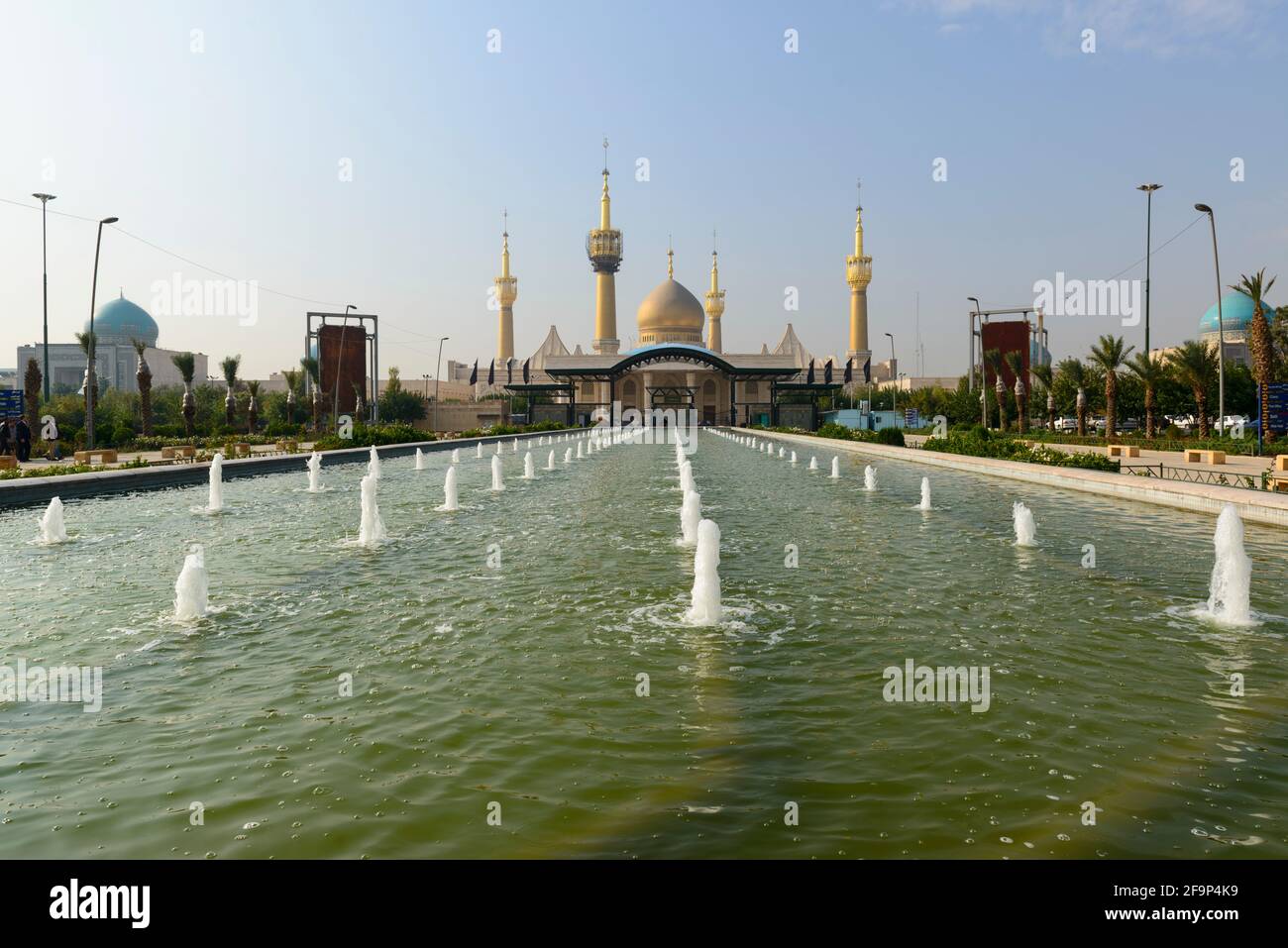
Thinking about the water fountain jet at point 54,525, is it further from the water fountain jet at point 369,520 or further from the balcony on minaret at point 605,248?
the balcony on minaret at point 605,248

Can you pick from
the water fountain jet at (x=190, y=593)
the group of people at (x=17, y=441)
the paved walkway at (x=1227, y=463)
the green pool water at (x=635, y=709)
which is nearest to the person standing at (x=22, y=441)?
the group of people at (x=17, y=441)

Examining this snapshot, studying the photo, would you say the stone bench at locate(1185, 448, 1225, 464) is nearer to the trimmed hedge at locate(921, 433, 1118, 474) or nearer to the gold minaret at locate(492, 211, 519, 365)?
the trimmed hedge at locate(921, 433, 1118, 474)

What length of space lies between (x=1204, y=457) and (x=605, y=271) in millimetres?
101821

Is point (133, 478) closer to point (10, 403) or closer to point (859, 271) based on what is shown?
point (10, 403)

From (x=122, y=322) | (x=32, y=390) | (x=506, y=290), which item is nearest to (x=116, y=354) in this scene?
(x=122, y=322)

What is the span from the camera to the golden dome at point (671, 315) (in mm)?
109312

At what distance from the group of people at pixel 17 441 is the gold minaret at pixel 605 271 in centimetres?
9442

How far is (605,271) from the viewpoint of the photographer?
120188 mm

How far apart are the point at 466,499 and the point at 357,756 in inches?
550

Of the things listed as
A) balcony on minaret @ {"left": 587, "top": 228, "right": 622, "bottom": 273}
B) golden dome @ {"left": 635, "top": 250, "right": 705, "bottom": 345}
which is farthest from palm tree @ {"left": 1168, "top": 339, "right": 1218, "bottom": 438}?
balcony on minaret @ {"left": 587, "top": 228, "right": 622, "bottom": 273}

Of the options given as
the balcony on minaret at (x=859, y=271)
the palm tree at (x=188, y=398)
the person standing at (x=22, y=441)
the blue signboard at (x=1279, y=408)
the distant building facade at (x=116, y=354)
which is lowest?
the person standing at (x=22, y=441)
